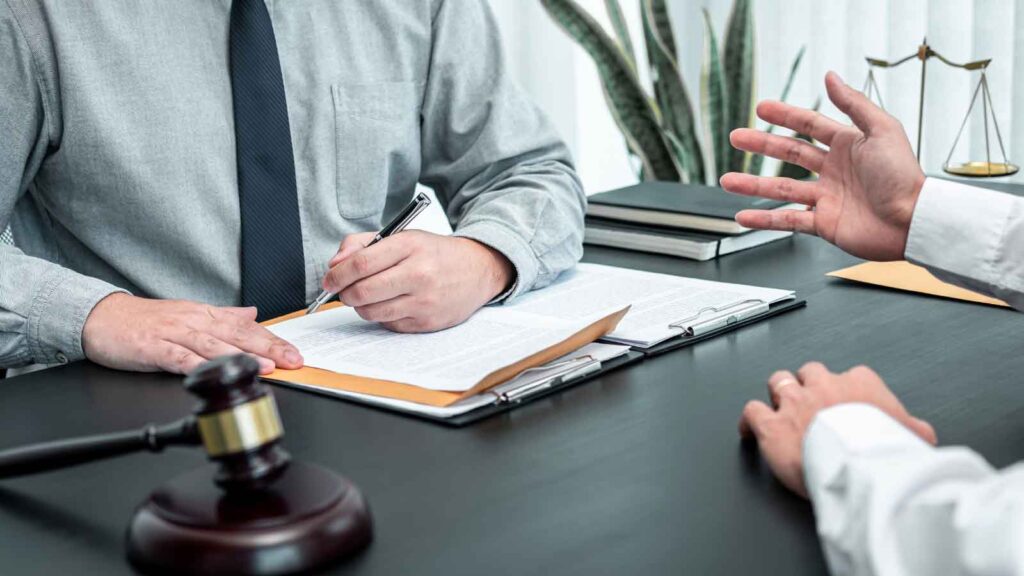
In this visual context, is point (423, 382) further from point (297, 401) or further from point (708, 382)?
point (708, 382)

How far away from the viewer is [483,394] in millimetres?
991

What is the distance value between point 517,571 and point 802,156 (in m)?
0.71

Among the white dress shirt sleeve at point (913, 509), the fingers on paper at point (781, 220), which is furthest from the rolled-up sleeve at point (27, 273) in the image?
the white dress shirt sleeve at point (913, 509)

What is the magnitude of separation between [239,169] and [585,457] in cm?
75

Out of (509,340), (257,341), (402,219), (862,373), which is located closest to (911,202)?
(862,373)

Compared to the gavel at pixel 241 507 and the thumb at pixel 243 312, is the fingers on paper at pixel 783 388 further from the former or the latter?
→ the thumb at pixel 243 312

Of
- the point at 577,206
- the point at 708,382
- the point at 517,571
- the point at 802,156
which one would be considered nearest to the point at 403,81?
the point at 577,206

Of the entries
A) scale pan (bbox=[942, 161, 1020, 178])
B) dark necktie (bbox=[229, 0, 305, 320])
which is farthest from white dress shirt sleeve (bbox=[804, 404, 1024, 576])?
scale pan (bbox=[942, 161, 1020, 178])

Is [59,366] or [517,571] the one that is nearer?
[517,571]

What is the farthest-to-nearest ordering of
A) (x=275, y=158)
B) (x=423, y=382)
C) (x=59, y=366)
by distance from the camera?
(x=275, y=158) → (x=59, y=366) → (x=423, y=382)

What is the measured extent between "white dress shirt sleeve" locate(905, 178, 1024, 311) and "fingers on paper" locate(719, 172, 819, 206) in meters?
0.14

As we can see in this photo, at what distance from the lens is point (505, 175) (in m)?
1.61

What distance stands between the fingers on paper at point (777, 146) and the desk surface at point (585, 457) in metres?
0.17

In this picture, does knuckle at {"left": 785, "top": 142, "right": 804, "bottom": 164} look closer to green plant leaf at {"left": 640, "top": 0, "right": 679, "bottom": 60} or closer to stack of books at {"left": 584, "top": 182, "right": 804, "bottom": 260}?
stack of books at {"left": 584, "top": 182, "right": 804, "bottom": 260}
